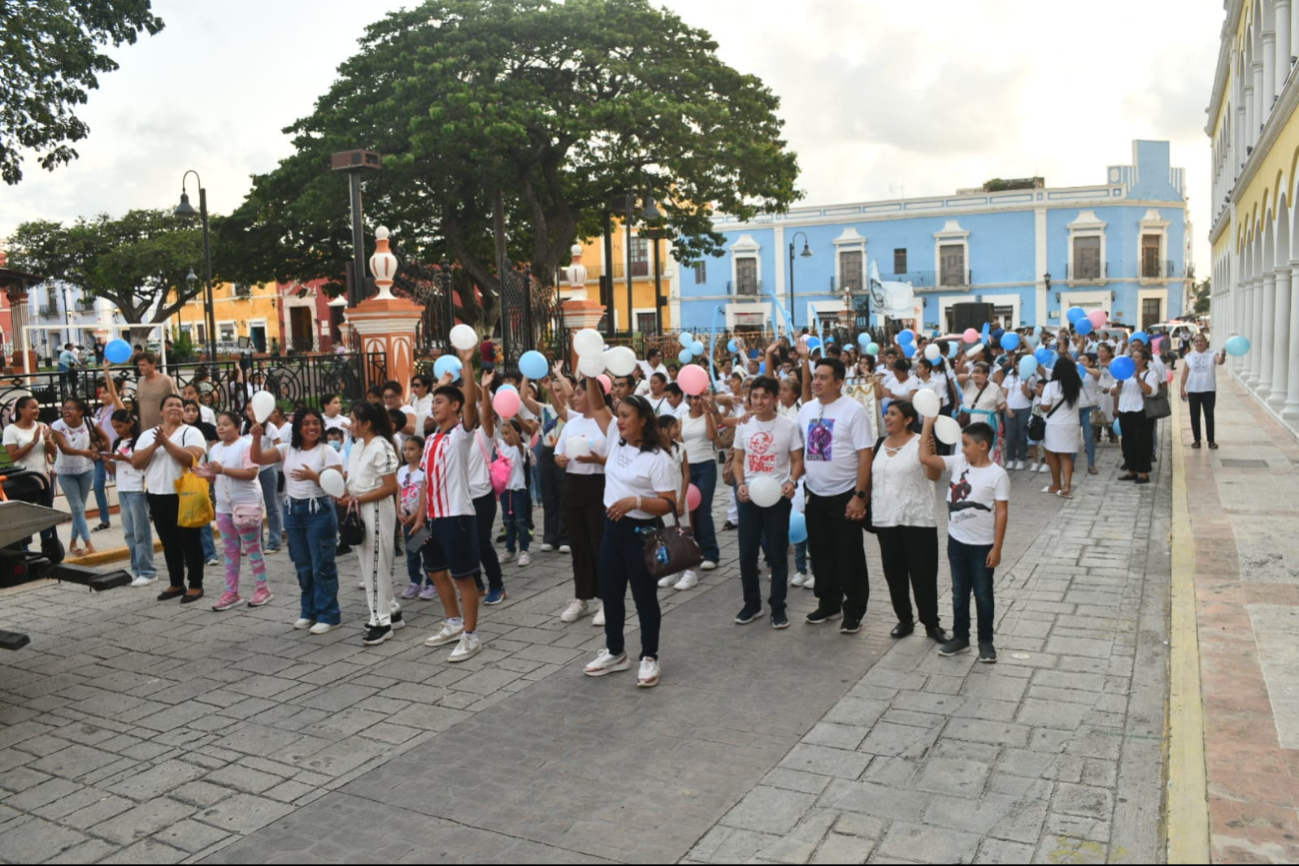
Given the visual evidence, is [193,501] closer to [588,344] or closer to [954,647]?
[588,344]

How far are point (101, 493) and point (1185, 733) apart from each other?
1058 cm

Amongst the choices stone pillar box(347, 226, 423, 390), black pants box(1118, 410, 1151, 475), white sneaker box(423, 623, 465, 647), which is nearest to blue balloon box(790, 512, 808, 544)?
white sneaker box(423, 623, 465, 647)

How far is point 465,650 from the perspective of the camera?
6.78m

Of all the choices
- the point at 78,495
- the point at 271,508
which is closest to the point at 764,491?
the point at 271,508

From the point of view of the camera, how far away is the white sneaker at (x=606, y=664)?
6.33m

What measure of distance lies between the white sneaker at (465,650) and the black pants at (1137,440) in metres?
9.52

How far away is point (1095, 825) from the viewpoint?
4297 mm

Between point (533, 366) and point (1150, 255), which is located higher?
point (1150, 255)

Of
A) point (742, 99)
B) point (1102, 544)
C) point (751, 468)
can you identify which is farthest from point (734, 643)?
point (742, 99)

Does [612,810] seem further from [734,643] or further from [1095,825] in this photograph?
[734,643]

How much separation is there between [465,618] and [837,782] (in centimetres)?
292

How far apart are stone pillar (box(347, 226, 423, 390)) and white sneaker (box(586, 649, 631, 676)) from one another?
27.0 feet

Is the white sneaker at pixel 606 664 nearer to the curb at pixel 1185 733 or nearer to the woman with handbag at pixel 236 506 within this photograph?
the curb at pixel 1185 733

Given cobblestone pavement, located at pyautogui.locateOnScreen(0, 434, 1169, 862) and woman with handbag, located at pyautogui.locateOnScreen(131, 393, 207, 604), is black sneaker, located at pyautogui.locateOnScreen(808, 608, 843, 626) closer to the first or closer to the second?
cobblestone pavement, located at pyautogui.locateOnScreen(0, 434, 1169, 862)
